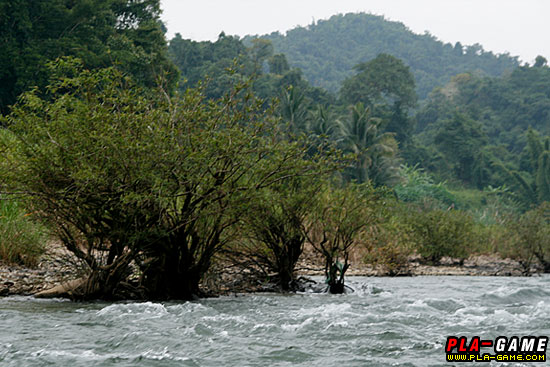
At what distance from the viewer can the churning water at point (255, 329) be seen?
6.77 meters

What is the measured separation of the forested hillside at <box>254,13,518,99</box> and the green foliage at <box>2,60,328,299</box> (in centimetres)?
10039

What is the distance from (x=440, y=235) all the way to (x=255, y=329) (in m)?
16.1

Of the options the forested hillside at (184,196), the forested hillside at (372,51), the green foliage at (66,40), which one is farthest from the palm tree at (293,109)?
the forested hillside at (372,51)

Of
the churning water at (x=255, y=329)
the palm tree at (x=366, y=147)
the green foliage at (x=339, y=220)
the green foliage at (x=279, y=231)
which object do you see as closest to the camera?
the churning water at (x=255, y=329)

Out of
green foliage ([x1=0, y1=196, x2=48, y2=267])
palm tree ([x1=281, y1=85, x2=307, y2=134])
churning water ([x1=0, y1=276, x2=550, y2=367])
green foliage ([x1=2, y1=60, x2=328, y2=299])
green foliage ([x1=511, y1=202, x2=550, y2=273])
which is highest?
palm tree ([x1=281, y1=85, x2=307, y2=134])

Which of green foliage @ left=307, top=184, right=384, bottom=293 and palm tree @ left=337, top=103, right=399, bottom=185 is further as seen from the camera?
palm tree @ left=337, top=103, right=399, bottom=185

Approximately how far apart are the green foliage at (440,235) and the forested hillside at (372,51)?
287ft

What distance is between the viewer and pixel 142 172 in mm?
9258

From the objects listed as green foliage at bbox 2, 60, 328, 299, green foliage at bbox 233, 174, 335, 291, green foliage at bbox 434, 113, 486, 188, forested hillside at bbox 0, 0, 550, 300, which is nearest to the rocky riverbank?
forested hillside at bbox 0, 0, 550, 300

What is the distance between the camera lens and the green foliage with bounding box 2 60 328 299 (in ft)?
30.4

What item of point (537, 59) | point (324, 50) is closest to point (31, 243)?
point (537, 59)

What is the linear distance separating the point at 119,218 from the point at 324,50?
4822 inches

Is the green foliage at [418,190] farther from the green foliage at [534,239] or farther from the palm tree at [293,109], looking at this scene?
the green foliage at [534,239]

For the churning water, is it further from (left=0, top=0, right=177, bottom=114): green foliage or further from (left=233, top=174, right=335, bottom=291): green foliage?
(left=0, top=0, right=177, bottom=114): green foliage
